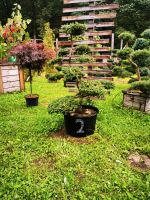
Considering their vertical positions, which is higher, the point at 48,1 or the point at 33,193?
the point at 48,1

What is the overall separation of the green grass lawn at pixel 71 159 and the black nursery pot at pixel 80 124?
0.14 m

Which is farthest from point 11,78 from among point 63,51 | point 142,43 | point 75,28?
point 142,43

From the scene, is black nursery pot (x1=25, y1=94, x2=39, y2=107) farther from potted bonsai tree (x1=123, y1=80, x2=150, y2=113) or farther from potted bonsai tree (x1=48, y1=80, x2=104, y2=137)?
potted bonsai tree (x1=123, y1=80, x2=150, y2=113)

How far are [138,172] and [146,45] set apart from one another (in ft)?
17.9

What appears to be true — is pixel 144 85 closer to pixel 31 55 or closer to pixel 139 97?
pixel 139 97

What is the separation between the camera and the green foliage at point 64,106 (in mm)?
3658

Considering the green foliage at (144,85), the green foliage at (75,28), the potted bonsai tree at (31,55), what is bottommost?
the green foliage at (144,85)

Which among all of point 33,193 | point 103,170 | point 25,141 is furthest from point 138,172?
point 25,141

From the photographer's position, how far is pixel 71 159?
10.0 feet

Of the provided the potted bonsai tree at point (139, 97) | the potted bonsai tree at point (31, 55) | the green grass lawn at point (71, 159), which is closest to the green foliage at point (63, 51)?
the potted bonsai tree at point (31, 55)

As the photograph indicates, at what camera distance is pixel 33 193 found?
2.40 m

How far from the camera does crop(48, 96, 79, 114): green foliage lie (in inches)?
144

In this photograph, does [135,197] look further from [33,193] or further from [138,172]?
[33,193]

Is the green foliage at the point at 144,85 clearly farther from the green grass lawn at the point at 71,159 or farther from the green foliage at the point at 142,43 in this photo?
the green foliage at the point at 142,43
